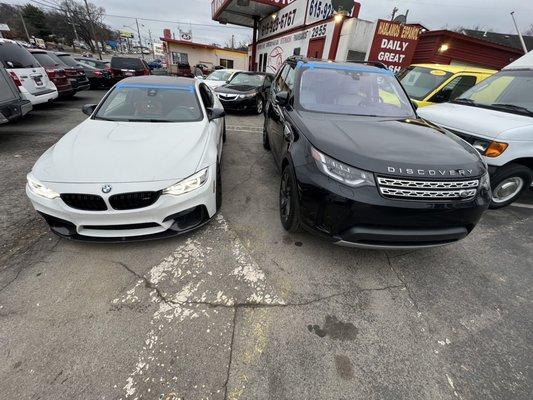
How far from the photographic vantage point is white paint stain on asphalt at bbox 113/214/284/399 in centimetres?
176

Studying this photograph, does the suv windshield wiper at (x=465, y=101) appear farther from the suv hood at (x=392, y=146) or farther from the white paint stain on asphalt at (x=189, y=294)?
the white paint stain on asphalt at (x=189, y=294)

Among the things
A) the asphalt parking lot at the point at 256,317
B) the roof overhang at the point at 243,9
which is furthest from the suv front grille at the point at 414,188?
the roof overhang at the point at 243,9

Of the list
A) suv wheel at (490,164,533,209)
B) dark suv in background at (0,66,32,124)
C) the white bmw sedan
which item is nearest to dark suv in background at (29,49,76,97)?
dark suv in background at (0,66,32,124)

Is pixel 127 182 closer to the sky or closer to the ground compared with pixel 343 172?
closer to the ground

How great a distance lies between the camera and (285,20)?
17.3 m

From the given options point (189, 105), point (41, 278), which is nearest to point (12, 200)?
point (41, 278)

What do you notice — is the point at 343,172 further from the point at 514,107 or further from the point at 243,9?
the point at 243,9

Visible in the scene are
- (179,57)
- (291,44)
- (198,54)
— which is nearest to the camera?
(291,44)

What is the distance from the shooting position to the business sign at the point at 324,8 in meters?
14.5

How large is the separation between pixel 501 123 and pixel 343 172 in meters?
2.93

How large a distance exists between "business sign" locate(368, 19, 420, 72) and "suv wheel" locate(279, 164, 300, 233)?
11.7 m

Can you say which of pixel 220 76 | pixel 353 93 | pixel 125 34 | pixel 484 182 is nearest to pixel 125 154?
pixel 353 93

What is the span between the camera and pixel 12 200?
11.7 ft

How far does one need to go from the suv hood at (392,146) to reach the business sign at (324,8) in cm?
1473
